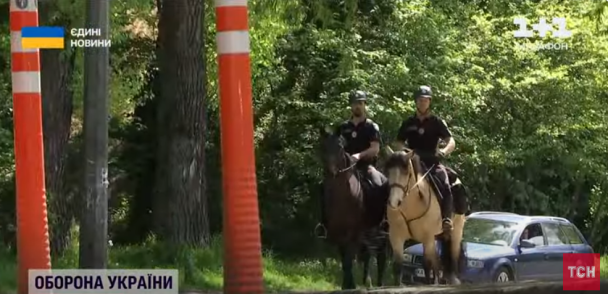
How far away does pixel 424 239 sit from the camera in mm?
14133

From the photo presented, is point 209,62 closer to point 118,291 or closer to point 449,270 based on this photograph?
point 449,270

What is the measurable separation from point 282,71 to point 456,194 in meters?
9.47

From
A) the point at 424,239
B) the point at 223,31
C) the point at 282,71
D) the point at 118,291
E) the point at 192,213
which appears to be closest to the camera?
the point at 223,31

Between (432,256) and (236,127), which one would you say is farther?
(432,256)

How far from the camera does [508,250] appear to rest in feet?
55.2

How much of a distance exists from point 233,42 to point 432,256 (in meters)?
6.97

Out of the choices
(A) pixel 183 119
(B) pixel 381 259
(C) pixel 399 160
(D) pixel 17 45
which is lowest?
(B) pixel 381 259

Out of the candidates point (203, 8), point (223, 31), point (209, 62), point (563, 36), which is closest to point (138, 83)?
point (209, 62)

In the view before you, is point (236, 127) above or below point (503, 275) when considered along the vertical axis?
above

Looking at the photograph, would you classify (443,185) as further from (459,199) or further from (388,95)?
(388,95)

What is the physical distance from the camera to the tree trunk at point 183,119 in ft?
56.3

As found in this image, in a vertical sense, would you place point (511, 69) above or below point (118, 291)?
above

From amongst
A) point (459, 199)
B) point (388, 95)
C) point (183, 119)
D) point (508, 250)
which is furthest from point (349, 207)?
point (388, 95)

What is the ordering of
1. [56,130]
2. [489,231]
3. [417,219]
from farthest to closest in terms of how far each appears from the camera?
[489,231], [56,130], [417,219]
